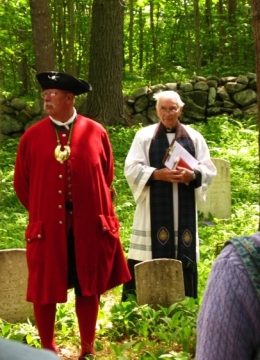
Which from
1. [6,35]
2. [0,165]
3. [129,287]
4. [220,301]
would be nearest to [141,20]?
[6,35]

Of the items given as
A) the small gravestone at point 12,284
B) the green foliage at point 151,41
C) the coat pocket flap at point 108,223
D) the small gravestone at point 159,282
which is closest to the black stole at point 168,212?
the small gravestone at point 159,282

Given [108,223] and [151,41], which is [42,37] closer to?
[108,223]

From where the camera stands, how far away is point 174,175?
18.9ft

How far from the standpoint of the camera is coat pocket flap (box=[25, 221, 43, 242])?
4.84m

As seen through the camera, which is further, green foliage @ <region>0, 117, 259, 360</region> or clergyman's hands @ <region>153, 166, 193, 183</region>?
clergyman's hands @ <region>153, 166, 193, 183</region>

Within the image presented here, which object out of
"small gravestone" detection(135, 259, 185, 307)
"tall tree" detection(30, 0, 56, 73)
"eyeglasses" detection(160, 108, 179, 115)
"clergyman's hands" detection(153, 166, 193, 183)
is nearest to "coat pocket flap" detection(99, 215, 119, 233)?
"small gravestone" detection(135, 259, 185, 307)

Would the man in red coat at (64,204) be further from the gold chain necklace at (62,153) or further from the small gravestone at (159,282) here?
the small gravestone at (159,282)

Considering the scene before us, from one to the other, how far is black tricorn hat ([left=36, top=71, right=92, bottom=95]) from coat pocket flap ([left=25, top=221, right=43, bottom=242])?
0.93 metres

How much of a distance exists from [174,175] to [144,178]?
0.82ft

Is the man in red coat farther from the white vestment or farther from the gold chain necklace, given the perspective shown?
the white vestment

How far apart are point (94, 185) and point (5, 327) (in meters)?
1.29

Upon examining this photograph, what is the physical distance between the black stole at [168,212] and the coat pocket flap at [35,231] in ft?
4.29

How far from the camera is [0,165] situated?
42.5 feet

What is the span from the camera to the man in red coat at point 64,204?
483cm
